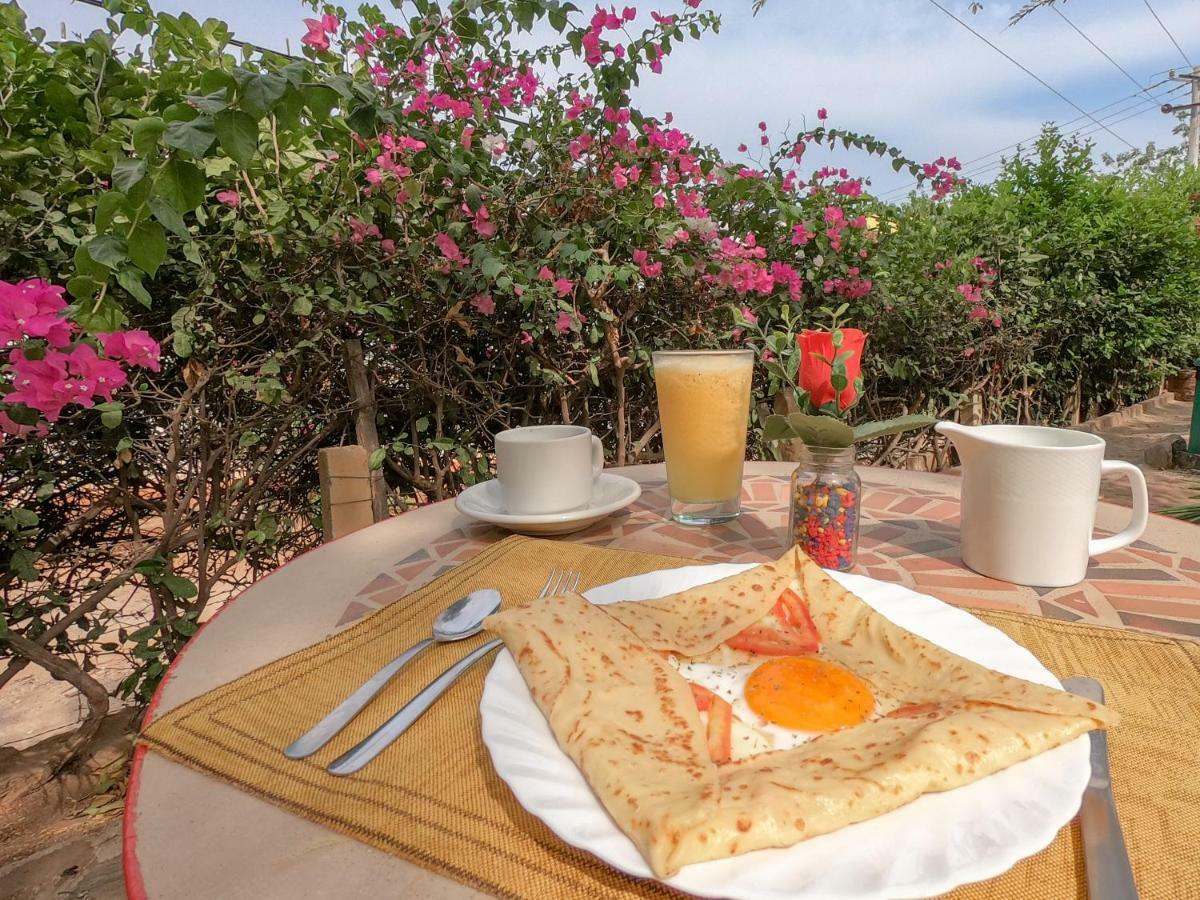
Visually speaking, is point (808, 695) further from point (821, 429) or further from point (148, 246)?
point (148, 246)

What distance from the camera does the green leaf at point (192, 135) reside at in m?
0.70

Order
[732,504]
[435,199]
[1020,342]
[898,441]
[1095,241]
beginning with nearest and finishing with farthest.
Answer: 1. [732,504]
2. [435,199]
3. [898,441]
4. [1020,342]
5. [1095,241]

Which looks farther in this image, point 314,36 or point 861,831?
point 314,36

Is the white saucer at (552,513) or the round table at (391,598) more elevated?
the white saucer at (552,513)

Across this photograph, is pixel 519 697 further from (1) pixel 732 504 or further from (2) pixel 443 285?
(2) pixel 443 285

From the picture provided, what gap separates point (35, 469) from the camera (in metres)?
1.96

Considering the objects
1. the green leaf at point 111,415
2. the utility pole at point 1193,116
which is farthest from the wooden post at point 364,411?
the utility pole at point 1193,116

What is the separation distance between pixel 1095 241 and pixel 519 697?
750 centimetres

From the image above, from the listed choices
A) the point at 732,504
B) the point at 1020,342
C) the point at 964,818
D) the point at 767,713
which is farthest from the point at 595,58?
the point at 1020,342

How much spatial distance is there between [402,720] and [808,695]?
1.32 feet

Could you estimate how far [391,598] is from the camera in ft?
3.20

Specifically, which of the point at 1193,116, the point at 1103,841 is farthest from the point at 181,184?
the point at 1193,116

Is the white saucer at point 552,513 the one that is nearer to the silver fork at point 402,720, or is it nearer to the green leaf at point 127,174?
the silver fork at point 402,720

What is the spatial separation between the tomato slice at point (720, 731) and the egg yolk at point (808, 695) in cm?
3
